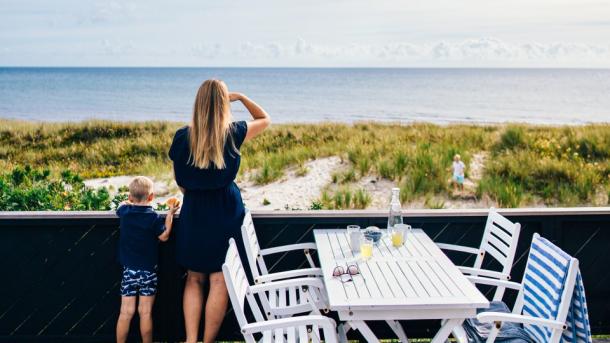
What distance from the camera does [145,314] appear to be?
3514 mm

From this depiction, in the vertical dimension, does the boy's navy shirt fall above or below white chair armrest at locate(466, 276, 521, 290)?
above

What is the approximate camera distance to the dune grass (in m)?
9.16

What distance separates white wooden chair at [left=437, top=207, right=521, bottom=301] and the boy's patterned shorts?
183 centimetres

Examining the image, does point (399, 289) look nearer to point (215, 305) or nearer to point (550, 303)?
point (550, 303)

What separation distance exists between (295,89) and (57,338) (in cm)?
5349

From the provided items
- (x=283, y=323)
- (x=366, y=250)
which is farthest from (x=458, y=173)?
(x=283, y=323)

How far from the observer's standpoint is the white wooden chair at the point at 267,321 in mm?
2537

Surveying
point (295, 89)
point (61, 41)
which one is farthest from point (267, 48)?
point (61, 41)

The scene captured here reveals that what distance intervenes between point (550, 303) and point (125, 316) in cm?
243

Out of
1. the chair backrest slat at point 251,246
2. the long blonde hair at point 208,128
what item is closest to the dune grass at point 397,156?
the chair backrest slat at point 251,246

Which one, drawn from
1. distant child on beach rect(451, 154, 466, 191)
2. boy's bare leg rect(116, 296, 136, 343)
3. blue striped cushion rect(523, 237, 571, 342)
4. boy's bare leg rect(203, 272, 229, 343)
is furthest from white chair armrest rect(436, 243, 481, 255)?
distant child on beach rect(451, 154, 466, 191)

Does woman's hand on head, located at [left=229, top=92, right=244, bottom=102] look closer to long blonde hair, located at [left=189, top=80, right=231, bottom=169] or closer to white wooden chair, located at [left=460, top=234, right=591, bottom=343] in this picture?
long blonde hair, located at [left=189, top=80, right=231, bottom=169]

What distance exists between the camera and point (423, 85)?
6125cm

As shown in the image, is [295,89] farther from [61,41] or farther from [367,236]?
[367,236]
